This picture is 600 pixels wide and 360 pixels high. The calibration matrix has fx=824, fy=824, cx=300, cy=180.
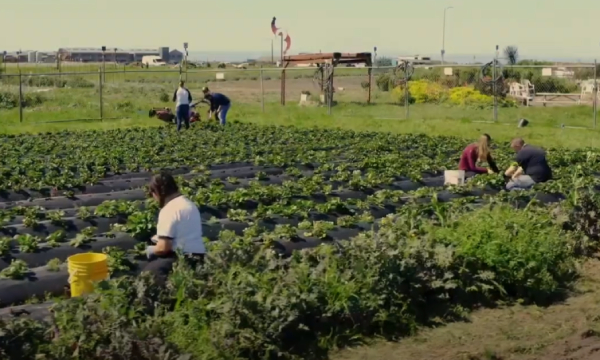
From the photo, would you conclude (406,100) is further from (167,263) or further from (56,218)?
(167,263)

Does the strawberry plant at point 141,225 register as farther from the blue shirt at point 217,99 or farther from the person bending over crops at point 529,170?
the blue shirt at point 217,99

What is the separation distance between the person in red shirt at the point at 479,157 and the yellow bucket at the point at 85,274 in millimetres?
8490

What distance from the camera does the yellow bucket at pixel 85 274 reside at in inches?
275

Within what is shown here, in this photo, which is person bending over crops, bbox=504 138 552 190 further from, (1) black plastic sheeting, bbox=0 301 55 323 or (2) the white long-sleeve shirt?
(2) the white long-sleeve shirt

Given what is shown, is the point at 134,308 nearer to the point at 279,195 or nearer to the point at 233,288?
the point at 233,288

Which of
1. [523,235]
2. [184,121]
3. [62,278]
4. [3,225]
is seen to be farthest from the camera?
[184,121]

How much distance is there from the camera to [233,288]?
20.6 feet

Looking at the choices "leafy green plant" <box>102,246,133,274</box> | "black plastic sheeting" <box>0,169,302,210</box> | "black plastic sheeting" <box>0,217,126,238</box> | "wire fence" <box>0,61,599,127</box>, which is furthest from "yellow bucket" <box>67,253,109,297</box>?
"wire fence" <box>0,61,599,127</box>

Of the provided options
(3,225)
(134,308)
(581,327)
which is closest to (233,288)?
(134,308)

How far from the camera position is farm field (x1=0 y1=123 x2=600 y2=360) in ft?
19.5

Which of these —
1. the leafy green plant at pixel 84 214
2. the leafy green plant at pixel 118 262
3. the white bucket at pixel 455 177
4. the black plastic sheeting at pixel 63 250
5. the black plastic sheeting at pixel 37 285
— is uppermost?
the white bucket at pixel 455 177

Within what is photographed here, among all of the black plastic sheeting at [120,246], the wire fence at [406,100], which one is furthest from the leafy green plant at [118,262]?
the wire fence at [406,100]

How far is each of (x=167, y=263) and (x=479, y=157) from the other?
26.6 ft

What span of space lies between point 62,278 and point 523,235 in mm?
4647
